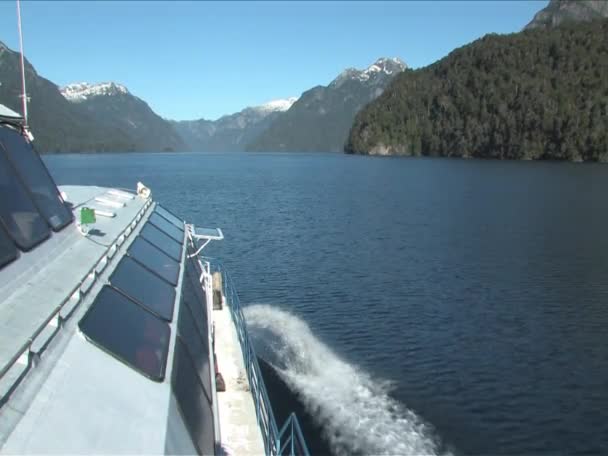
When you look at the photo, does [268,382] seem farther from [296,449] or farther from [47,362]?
[47,362]

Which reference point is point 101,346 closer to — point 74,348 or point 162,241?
point 74,348

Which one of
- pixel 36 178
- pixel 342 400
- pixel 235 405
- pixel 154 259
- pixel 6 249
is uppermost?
pixel 36 178

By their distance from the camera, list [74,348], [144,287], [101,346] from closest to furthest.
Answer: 1. [74,348]
2. [101,346]
3. [144,287]

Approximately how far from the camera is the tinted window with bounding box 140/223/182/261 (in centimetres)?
1305

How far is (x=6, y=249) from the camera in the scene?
7.25 m

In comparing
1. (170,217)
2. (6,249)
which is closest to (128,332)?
(6,249)

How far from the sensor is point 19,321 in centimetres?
605

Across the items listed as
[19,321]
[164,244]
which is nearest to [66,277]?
[19,321]

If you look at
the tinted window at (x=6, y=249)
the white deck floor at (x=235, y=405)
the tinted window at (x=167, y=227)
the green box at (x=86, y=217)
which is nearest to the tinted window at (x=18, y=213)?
the tinted window at (x=6, y=249)

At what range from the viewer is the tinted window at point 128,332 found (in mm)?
6582

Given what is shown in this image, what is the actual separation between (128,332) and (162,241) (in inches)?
267

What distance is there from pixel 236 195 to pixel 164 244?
5583 centimetres

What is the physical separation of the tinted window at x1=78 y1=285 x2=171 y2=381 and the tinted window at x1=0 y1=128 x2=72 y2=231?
239 centimetres

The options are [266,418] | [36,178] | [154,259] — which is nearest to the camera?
[36,178]
